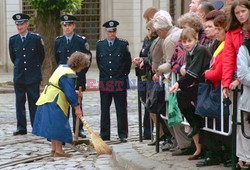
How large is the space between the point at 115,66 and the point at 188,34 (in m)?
3.62

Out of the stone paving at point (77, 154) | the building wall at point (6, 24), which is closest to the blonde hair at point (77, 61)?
the stone paving at point (77, 154)

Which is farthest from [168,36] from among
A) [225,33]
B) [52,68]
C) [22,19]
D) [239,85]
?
[52,68]

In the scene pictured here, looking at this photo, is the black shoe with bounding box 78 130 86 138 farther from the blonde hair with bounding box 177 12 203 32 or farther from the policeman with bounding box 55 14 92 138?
the blonde hair with bounding box 177 12 203 32

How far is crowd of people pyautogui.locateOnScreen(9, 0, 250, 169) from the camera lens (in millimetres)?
8203

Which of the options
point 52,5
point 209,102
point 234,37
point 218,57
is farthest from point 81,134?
point 52,5

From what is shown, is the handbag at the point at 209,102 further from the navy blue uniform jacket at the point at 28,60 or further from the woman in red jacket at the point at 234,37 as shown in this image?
the navy blue uniform jacket at the point at 28,60

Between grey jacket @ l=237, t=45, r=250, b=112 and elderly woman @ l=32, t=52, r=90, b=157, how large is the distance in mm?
3396

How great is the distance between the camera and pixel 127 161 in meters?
9.83

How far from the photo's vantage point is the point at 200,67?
8867mm

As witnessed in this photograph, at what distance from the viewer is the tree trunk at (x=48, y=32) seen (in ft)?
74.9

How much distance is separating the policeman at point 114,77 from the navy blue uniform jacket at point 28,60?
1521 millimetres

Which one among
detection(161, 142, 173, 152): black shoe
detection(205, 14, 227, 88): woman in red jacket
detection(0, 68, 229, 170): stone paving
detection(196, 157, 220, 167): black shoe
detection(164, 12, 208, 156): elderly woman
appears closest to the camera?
detection(205, 14, 227, 88): woman in red jacket

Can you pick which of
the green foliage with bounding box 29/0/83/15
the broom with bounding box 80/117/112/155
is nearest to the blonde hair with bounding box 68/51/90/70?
the broom with bounding box 80/117/112/155

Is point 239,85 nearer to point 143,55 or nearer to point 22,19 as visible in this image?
point 143,55
